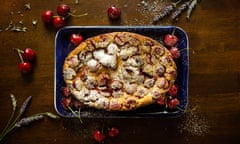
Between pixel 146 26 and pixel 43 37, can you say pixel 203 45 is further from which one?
pixel 43 37

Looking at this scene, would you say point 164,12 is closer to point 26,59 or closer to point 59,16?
point 59,16

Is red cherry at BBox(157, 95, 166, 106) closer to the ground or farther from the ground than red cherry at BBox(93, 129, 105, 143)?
farther from the ground

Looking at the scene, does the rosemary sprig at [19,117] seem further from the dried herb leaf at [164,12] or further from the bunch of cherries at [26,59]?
the dried herb leaf at [164,12]

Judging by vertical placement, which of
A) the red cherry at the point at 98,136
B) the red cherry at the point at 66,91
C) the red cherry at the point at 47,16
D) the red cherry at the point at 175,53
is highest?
the red cherry at the point at 47,16

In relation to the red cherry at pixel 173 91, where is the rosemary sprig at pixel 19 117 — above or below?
below

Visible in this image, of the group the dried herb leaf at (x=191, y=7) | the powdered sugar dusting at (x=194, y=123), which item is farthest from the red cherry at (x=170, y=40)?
the powdered sugar dusting at (x=194, y=123)

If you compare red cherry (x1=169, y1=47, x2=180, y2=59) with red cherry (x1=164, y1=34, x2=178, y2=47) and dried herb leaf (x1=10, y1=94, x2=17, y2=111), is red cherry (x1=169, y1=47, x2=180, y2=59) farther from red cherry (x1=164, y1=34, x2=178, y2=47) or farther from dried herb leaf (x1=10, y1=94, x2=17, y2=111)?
dried herb leaf (x1=10, y1=94, x2=17, y2=111)

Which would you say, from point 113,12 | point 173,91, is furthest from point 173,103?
point 113,12

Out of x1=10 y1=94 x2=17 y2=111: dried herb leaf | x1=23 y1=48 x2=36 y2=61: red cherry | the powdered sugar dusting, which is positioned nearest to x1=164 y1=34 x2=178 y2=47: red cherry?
the powdered sugar dusting
